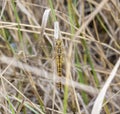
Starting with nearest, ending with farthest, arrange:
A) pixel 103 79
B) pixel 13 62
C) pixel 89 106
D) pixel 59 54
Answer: pixel 59 54 < pixel 13 62 < pixel 89 106 < pixel 103 79

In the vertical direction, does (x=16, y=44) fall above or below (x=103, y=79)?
above

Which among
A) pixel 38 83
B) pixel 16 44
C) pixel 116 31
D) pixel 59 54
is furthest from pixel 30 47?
pixel 59 54

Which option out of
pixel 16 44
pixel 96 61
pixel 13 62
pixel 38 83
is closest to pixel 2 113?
pixel 13 62

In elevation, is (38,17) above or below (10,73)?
above

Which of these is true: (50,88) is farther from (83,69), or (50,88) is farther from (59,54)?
(59,54)

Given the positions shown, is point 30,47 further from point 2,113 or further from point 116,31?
point 2,113

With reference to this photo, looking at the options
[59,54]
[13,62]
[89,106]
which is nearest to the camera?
[59,54]

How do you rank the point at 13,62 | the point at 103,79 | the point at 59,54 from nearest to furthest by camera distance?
the point at 59,54 < the point at 13,62 < the point at 103,79

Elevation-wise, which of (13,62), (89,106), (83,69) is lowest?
(89,106)

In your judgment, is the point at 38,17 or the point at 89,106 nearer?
the point at 89,106
